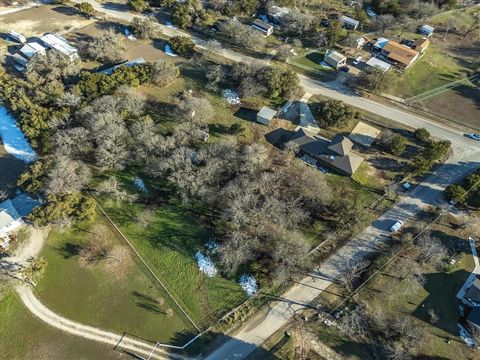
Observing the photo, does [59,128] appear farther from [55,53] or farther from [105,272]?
[105,272]

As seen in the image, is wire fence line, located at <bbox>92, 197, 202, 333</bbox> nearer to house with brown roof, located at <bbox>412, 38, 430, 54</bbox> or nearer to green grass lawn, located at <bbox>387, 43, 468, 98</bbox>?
green grass lawn, located at <bbox>387, 43, 468, 98</bbox>

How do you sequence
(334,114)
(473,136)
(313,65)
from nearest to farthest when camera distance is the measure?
(334,114) → (473,136) → (313,65)

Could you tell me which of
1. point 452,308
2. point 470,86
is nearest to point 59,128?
point 452,308

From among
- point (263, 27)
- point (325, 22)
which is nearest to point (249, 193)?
point (263, 27)

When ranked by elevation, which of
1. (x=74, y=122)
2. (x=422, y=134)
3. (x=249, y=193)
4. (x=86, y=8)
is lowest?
(x=249, y=193)

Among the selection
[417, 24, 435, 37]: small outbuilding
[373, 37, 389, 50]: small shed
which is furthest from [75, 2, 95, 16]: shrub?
[417, 24, 435, 37]: small outbuilding

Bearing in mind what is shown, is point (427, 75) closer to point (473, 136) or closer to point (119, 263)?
point (473, 136)

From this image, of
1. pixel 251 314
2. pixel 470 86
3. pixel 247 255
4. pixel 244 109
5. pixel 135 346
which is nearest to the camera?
pixel 135 346
